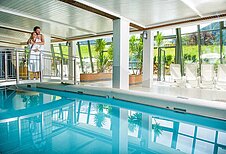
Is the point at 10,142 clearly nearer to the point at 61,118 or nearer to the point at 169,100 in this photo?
the point at 61,118

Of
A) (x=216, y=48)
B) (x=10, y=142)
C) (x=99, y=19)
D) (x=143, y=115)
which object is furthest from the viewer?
(x=216, y=48)

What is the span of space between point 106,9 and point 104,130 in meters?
4.33

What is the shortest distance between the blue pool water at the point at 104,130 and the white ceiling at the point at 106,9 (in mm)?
3167

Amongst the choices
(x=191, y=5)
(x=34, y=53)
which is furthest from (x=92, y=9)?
(x=191, y=5)

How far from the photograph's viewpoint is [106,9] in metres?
6.69

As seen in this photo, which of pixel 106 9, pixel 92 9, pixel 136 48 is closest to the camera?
pixel 92 9

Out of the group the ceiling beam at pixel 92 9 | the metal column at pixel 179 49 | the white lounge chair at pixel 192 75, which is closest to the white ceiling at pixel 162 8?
the ceiling beam at pixel 92 9

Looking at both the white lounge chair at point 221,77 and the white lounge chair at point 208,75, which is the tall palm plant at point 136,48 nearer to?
the white lounge chair at point 208,75

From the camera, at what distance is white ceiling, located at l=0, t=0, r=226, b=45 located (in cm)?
606

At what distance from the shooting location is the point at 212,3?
600 centimetres

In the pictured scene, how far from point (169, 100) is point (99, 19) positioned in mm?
4659

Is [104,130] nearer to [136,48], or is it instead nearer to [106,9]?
[106,9]

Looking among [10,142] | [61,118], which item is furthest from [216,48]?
[10,142]

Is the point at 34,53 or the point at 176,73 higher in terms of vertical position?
the point at 34,53
